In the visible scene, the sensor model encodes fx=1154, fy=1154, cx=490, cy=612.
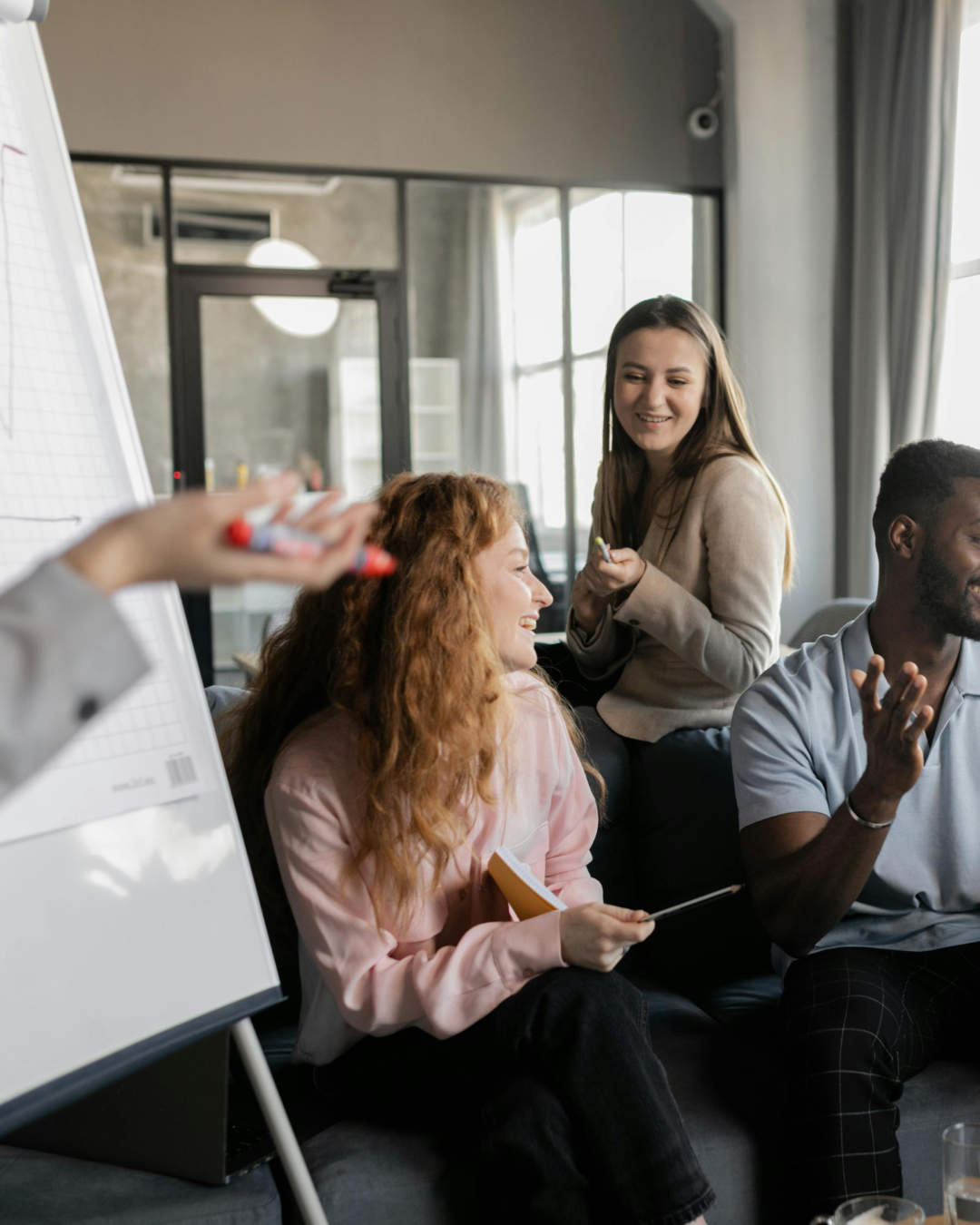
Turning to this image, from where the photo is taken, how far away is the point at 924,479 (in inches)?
71.1

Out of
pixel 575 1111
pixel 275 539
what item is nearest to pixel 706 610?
pixel 575 1111

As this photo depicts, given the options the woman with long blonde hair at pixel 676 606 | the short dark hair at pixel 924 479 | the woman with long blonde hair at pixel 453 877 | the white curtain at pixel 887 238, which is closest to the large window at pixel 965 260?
the white curtain at pixel 887 238

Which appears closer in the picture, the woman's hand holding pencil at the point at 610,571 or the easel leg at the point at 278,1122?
the easel leg at the point at 278,1122

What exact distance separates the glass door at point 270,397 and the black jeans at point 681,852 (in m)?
3.01

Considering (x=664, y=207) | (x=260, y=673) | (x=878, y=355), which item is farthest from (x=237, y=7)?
(x=260, y=673)

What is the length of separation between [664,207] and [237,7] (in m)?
2.03

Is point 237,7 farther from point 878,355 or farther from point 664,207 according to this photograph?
point 878,355

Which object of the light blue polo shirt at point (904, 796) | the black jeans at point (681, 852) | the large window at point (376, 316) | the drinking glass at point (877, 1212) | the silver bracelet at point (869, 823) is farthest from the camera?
the large window at point (376, 316)

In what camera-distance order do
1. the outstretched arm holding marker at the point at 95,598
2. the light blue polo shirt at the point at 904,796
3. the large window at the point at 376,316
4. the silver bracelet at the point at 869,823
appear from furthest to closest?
the large window at the point at 376,316 < the light blue polo shirt at the point at 904,796 < the silver bracelet at the point at 869,823 < the outstretched arm holding marker at the point at 95,598

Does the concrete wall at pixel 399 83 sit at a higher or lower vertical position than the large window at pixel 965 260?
higher

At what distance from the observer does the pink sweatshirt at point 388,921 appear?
4.62 ft

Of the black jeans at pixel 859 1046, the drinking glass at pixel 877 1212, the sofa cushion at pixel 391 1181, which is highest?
the drinking glass at pixel 877 1212

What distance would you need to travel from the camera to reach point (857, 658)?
1.81 metres

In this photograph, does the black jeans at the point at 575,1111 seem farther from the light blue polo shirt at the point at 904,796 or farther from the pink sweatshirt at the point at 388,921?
the light blue polo shirt at the point at 904,796
